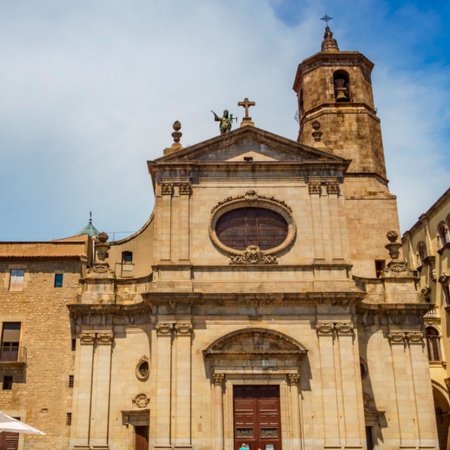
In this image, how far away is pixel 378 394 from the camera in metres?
28.8

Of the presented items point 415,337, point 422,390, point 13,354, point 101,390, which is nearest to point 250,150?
point 415,337

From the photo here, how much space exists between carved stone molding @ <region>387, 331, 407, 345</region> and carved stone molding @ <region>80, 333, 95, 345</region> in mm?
12864

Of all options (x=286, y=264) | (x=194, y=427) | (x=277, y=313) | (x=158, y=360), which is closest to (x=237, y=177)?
(x=286, y=264)

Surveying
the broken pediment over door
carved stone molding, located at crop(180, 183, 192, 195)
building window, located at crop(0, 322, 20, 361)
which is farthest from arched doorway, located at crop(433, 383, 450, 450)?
building window, located at crop(0, 322, 20, 361)

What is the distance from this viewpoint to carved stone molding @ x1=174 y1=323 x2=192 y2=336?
91.4ft

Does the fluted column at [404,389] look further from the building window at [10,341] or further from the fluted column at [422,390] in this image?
the building window at [10,341]

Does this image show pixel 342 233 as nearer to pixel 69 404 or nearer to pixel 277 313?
pixel 277 313

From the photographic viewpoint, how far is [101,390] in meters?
28.3

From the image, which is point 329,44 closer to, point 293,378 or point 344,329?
point 344,329

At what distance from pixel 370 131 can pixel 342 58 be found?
190 inches

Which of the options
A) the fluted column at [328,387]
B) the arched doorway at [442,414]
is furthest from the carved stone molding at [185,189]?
the arched doorway at [442,414]

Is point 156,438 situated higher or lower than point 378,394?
lower

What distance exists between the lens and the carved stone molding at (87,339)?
28.9 m

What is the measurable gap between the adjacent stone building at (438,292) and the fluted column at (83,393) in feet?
56.5
